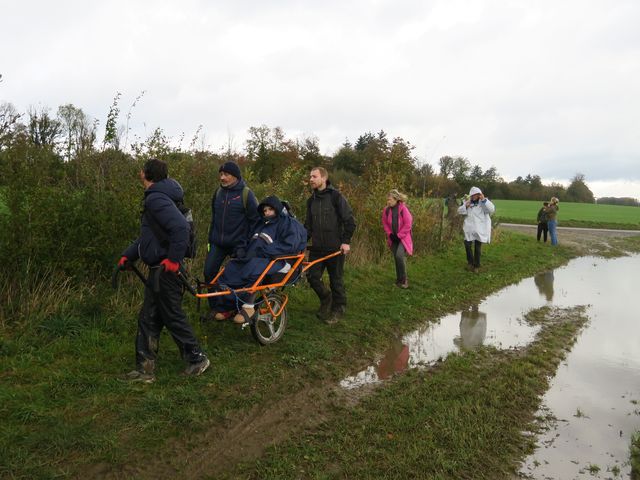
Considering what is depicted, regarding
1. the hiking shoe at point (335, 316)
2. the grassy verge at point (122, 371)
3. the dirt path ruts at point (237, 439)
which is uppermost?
the hiking shoe at point (335, 316)

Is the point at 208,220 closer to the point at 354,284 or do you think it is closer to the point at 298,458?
the point at 354,284

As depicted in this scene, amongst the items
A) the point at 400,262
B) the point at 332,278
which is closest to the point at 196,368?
the point at 332,278

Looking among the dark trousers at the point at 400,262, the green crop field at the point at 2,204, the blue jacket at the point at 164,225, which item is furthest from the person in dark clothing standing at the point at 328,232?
the green crop field at the point at 2,204

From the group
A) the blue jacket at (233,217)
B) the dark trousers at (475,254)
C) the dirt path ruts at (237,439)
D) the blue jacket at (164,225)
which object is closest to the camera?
the dirt path ruts at (237,439)

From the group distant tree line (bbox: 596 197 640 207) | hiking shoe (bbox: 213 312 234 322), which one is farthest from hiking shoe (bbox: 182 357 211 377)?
distant tree line (bbox: 596 197 640 207)

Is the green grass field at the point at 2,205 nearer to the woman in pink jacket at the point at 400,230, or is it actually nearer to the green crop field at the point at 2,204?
the green crop field at the point at 2,204

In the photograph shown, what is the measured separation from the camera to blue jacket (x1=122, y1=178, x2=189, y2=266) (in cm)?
419

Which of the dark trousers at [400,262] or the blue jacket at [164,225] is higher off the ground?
the blue jacket at [164,225]

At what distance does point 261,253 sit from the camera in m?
5.54

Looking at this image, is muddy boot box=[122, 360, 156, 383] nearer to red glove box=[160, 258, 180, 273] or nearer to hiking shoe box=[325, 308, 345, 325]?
red glove box=[160, 258, 180, 273]

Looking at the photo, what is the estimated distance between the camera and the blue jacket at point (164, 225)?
4191 millimetres

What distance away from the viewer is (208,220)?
7.48m

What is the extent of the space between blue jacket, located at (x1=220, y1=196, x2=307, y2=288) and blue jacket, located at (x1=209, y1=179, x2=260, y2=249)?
0.12 meters

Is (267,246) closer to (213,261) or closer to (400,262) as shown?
(213,261)
